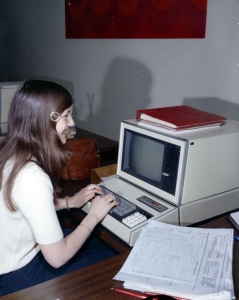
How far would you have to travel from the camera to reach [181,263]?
0.95 metres

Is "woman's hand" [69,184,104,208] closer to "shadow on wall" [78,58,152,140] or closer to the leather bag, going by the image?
the leather bag

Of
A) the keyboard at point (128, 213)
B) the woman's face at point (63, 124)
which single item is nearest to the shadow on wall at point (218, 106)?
the keyboard at point (128, 213)

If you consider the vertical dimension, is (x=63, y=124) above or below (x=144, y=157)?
above

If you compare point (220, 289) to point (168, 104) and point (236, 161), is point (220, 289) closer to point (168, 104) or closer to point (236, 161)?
point (236, 161)

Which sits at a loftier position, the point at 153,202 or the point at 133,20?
the point at 133,20

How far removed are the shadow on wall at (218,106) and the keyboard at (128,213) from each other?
0.71 meters

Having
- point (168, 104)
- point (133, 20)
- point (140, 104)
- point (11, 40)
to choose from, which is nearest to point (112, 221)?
A: point (168, 104)

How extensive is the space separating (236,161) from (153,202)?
35 centimetres

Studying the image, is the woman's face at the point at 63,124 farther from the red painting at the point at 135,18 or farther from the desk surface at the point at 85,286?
the red painting at the point at 135,18

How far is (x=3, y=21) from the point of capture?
380cm

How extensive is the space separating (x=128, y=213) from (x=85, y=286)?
0.36 m

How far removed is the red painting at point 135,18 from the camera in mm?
1723

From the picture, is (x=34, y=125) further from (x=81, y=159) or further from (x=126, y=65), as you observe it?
(x=126, y=65)

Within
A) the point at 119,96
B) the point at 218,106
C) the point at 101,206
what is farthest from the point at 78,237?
the point at 119,96
